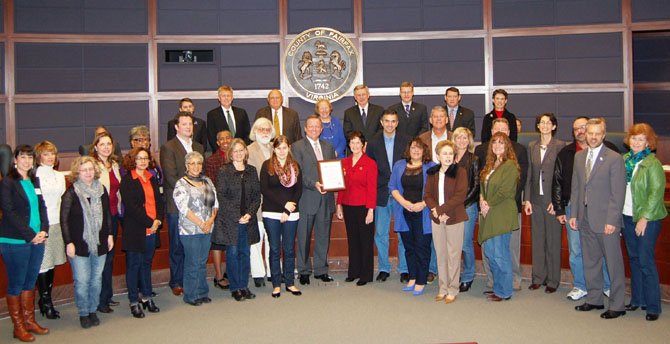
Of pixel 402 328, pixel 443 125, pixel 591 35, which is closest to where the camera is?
Answer: pixel 402 328

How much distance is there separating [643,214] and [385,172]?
7.67 ft

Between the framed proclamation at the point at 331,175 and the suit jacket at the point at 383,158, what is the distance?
47cm

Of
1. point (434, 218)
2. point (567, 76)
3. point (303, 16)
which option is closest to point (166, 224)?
point (434, 218)

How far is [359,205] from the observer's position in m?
6.25

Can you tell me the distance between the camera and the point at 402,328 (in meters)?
4.83

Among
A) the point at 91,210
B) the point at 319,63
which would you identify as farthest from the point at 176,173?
the point at 319,63

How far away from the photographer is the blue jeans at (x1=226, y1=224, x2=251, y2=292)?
19.1ft

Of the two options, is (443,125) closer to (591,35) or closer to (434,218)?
(434,218)

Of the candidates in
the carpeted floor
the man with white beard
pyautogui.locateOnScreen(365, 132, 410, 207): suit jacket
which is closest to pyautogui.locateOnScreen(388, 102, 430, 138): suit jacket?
pyautogui.locateOnScreen(365, 132, 410, 207): suit jacket

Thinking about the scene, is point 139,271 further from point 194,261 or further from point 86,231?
point 86,231

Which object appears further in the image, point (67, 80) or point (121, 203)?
point (67, 80)

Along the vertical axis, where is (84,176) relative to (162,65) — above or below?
below

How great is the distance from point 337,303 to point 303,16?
4.47 meters

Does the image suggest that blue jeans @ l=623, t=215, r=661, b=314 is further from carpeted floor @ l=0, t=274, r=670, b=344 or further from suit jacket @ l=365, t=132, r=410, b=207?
suit jacket @ l=365, t=132, r=410, b=207
